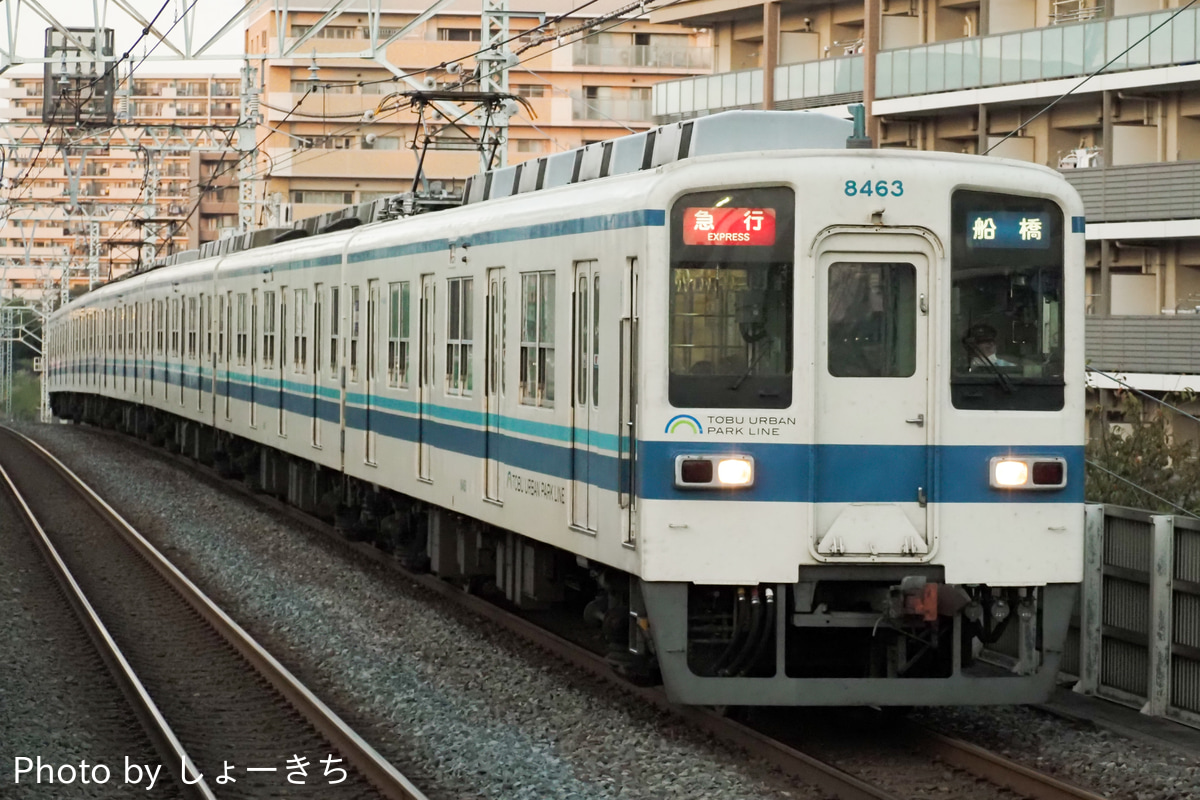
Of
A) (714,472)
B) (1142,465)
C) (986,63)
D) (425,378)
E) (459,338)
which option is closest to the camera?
(714,472)

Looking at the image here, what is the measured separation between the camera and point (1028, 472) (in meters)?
8.08

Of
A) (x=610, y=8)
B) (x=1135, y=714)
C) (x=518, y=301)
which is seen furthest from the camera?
(x=610, y=8)

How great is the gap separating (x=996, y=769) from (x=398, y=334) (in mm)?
6894

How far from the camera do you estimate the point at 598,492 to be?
347 inches

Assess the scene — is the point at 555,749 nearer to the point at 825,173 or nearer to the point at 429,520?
the point at 825,173

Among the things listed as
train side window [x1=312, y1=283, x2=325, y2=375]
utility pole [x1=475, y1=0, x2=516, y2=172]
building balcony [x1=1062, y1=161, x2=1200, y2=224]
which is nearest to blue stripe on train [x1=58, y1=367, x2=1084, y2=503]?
train side window [x1=312, y1=283, x2=325, y2=375]

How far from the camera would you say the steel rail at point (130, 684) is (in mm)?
7809

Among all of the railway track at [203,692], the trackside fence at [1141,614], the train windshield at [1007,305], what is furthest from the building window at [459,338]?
the train windshield at [1007,305]

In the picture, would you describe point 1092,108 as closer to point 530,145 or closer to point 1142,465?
point 1142,465

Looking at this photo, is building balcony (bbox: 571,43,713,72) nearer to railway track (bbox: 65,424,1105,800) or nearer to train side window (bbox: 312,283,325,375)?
train side window (bbox: 312,283,325,375)

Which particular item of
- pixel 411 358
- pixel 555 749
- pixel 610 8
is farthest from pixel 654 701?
pixel 610 8

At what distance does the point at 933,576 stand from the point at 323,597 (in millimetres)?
6398

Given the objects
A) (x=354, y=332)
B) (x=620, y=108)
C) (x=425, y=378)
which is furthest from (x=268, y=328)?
(x=620, y=108)

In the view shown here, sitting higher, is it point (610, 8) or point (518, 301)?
point (610, 8)
